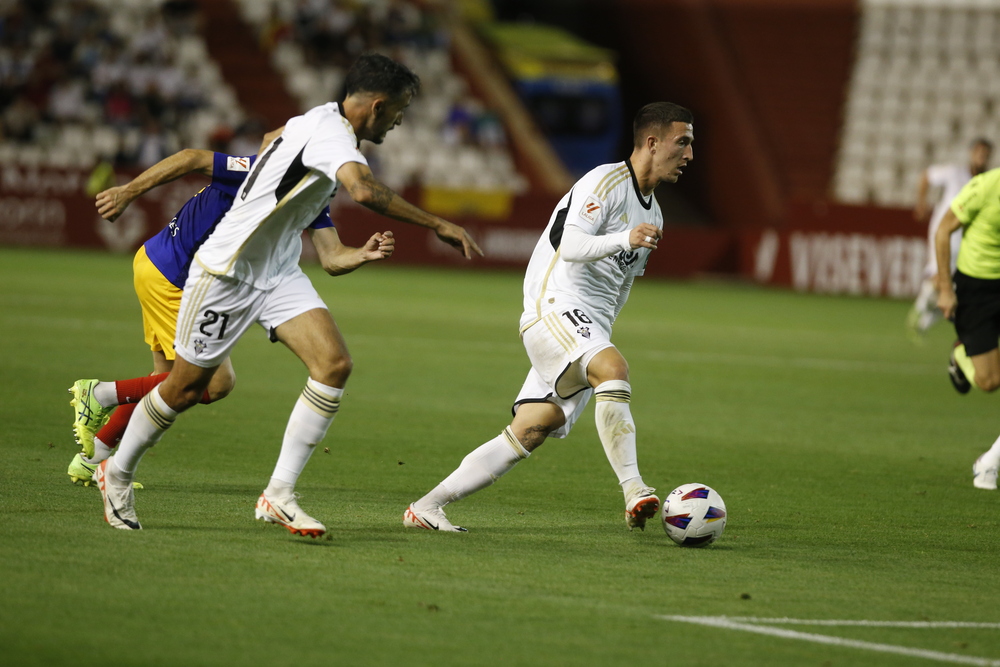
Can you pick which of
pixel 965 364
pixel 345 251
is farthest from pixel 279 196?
pixel 965 364

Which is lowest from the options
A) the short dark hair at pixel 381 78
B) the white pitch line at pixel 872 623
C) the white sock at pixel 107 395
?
the white sock at pixel 107 395

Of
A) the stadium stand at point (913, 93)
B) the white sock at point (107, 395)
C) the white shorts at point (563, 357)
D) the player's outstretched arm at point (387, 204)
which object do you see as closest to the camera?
the player's outstretched arm at point (387, 204)

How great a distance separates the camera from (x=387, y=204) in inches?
235

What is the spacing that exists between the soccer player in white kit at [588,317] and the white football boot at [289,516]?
0.69 meters

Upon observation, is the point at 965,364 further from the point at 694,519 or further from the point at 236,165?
the point at 236,165

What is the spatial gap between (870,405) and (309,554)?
8054 millimetres

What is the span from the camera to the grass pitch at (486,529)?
4.73 m

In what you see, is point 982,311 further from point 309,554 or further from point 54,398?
point 54,398

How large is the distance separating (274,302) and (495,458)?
134 centimetres

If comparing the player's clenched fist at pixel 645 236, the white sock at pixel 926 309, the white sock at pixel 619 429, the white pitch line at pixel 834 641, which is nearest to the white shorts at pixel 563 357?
the white sock at pixel 619 429

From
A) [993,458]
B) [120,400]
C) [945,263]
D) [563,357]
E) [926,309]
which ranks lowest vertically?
[926,309]

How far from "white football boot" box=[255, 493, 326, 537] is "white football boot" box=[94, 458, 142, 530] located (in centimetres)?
57

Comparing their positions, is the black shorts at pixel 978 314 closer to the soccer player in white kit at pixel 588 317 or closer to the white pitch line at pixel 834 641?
the soccer player in white kit at pixel 588 317

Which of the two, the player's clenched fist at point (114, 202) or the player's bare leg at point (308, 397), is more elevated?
the player's clenched fist at point (114, 202)
